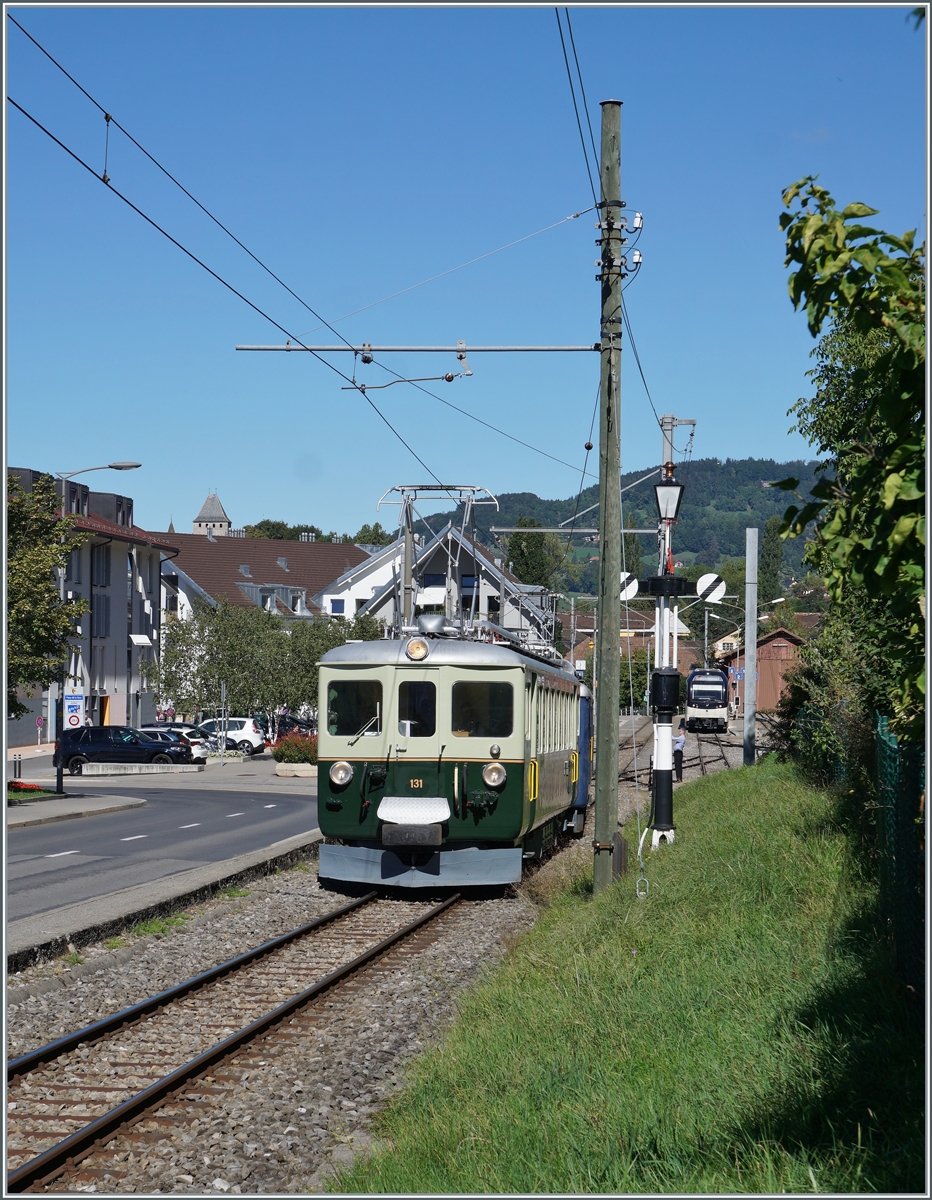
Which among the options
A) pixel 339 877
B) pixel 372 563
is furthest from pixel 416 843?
pixel 372 563

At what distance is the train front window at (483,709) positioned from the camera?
15430mm

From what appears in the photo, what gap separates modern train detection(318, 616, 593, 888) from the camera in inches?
600

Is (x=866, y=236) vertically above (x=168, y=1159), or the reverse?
(x=866, y=236)

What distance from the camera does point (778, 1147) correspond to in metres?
4.95

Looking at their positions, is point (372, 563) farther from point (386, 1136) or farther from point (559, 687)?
point (386, 1136)

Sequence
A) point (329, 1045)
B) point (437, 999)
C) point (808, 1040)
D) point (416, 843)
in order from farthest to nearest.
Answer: point (416, 843) < point (437, 999) < point (329, 1045) < point (808, 1040)

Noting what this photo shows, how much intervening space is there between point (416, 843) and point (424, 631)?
2691 mm

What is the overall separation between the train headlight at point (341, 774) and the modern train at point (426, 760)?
0.04 feet

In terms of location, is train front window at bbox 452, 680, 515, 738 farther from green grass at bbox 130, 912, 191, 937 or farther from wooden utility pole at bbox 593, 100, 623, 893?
green grass at bbox 130, 912, 191, 937

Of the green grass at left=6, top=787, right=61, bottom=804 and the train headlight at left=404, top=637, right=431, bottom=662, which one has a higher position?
the train headlight at left=404, top=637, right=431, bottom=662

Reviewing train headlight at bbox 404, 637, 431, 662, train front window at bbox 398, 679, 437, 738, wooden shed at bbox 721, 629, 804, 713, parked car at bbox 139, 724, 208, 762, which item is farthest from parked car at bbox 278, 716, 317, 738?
train headlight at bbox 404, 637, 431, 662

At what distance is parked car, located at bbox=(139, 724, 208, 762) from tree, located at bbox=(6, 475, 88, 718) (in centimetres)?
1765

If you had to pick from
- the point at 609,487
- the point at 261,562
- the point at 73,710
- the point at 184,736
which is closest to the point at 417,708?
the point at 609,487

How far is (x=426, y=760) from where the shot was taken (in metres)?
15.3
